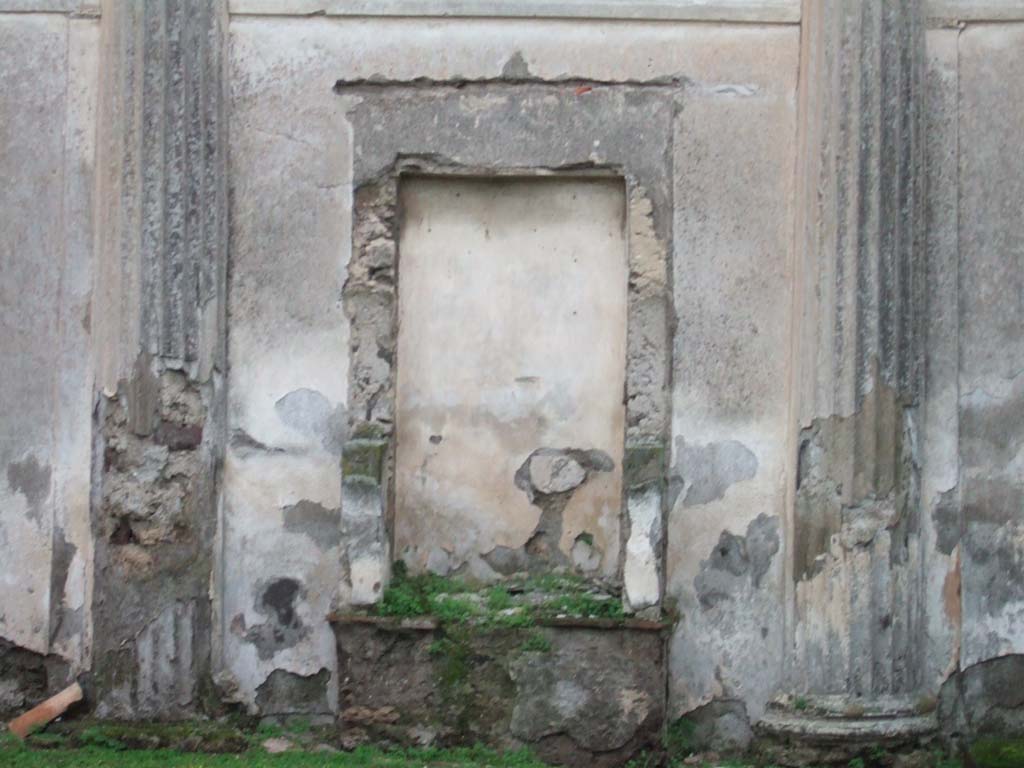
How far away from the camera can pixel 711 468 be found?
19.7 feet

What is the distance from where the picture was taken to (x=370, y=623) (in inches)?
229

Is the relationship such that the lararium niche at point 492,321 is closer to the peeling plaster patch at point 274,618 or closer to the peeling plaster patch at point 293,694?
the peeling plaster patch at point 274,618

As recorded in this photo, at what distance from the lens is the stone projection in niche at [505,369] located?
6.15 metres

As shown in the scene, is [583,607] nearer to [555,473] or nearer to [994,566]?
[555,473]

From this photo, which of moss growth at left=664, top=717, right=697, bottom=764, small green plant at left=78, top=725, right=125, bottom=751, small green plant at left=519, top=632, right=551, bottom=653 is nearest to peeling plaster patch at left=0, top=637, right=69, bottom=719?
small green plant at left=78, top=725, right=125, bottom=751

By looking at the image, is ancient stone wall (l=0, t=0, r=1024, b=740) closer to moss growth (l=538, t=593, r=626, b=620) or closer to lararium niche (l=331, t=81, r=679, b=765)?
lararium niche (l=331, t=81, r=679, b=765)

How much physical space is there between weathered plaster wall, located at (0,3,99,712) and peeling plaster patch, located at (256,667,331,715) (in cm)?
74

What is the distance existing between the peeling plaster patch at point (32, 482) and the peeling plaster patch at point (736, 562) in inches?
103

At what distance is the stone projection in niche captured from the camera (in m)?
6.15

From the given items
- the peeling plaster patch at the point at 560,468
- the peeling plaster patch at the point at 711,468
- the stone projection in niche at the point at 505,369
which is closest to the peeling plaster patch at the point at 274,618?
the stone projection in niche at the point at 505,369

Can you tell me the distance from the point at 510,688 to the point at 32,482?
6.79ft

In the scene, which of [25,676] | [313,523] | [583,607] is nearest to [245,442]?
[313,523]

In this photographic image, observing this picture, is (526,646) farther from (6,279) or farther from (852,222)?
(6,279)

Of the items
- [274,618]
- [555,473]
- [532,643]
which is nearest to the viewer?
[532,643]
